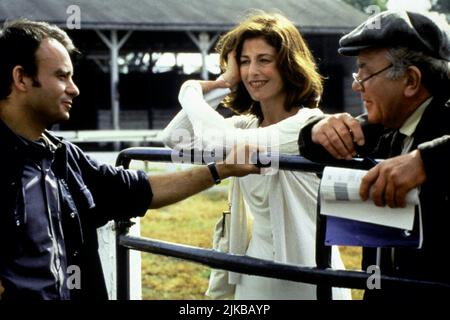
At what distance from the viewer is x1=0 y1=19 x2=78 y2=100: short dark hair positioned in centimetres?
276

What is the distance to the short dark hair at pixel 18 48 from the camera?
9.07 feet

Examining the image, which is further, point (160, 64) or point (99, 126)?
point (160, 64)

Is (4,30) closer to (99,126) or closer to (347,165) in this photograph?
(347,165)

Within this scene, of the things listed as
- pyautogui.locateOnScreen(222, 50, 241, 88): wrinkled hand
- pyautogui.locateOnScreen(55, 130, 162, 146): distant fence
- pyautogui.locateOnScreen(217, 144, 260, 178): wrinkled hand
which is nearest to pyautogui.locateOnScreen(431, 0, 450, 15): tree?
pyautogui.locateOnScreen(55, 130, 162, 146): distant fence

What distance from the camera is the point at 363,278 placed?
2178 millimetres

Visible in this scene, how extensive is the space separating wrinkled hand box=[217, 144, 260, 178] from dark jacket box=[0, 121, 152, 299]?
369mm

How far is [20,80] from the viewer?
276 centimetres

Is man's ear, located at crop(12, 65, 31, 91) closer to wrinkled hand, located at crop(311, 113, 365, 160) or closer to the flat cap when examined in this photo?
wrinkled hand, located at crop(311, 113, 365, 160)

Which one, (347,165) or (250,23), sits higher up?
(250,23)

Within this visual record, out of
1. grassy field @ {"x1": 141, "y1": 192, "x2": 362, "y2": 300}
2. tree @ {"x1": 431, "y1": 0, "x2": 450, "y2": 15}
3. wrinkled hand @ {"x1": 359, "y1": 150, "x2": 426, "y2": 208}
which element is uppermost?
tree @ {"x1": 431, "y1": 0, "x2": 450, "y2": 15}

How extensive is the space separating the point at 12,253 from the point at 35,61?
732 millimetres

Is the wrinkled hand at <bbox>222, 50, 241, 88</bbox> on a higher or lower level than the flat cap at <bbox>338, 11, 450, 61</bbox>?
lower

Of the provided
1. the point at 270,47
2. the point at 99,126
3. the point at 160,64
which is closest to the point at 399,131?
the point at 270,47

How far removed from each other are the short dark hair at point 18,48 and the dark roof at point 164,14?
18054 millimetres
